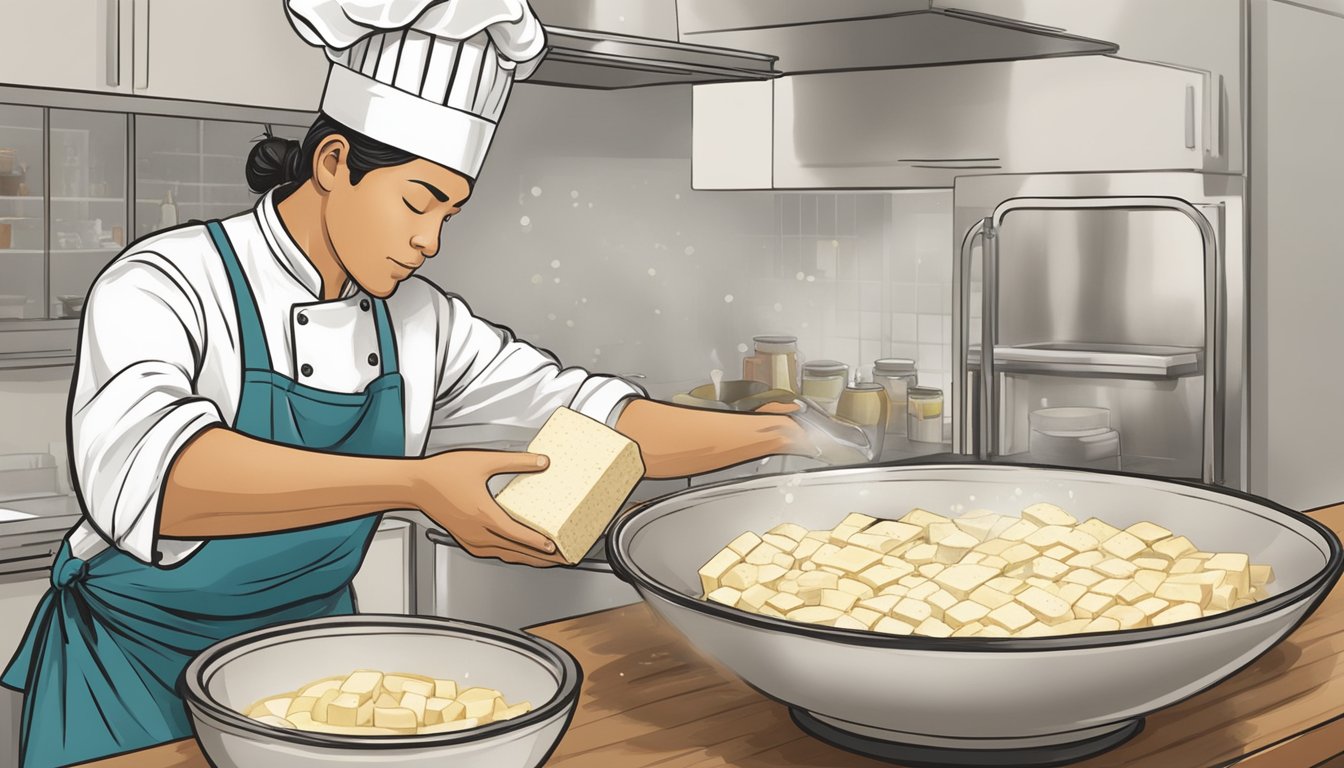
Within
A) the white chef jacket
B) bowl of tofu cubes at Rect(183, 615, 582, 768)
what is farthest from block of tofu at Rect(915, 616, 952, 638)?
the white chef jacket

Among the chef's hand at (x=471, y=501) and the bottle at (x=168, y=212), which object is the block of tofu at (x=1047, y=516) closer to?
the chef's hand at (x=471, y=501)

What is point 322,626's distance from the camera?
0.92 metres

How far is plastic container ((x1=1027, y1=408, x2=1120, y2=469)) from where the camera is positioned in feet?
7.06

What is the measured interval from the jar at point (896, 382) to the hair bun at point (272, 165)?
158 centimetres

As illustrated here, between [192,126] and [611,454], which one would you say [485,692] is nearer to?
[611,454]

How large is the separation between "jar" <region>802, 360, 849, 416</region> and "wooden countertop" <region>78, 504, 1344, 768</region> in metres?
1.61

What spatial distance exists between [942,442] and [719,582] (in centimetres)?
174

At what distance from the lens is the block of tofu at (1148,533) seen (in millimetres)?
1109

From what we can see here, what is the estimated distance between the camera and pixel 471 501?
1113 millimetres

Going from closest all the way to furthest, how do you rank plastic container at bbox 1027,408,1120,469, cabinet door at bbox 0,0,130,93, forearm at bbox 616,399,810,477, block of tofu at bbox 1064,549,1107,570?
1. block of tofu at bbox 1064,549,1107,570
2. forearm at bbox 616,399,810,477
3. cabinet door at bbox 0,0,130,93
4. plastic container at bbox 1027,408,1120,469

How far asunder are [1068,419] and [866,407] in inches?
22.4

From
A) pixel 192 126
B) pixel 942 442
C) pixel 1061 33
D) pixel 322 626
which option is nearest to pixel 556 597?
pixel 942 442

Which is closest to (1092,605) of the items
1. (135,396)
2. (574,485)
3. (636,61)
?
(574,485)

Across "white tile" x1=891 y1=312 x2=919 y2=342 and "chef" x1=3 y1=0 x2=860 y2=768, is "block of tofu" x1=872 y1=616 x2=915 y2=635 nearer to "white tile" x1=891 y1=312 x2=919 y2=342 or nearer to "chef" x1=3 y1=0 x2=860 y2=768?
"chef" x1=3 y1=0 x2=860 y2=768
